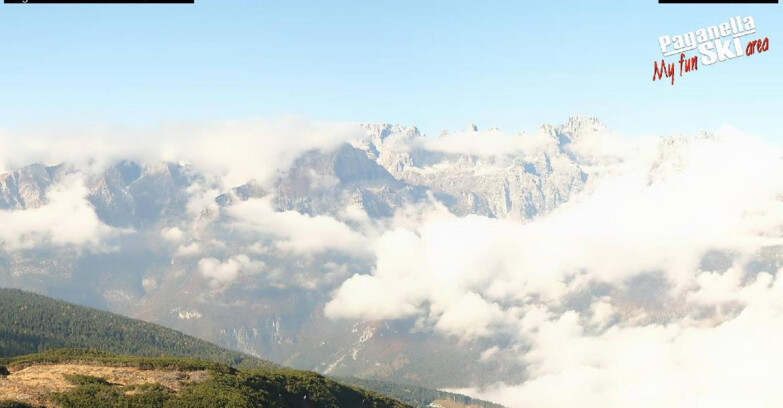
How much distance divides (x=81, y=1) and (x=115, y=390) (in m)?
109

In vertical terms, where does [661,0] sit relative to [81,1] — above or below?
above

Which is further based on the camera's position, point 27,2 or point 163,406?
point 163,406

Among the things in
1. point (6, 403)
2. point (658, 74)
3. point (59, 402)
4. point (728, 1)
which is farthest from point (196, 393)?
point (728, 1)

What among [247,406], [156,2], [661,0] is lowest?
[247,406]

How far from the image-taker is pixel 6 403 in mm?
158375

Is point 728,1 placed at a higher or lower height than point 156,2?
higher

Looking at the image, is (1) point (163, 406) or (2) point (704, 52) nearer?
(2) point (704, 52)

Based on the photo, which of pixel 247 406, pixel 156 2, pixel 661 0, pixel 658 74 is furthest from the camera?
pixel 247 406

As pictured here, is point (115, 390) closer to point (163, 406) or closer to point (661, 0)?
point (163, 406)

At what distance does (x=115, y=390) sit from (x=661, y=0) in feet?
495

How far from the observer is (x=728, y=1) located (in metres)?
127

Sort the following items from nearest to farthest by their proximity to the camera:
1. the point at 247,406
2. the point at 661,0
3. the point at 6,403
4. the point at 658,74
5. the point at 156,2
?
the point at 156,2 < the point at 661,0 < the point at 6,403 < the point at 658,74 < the point at 247,406

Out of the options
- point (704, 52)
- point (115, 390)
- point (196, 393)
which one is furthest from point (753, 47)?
point (115, 390)

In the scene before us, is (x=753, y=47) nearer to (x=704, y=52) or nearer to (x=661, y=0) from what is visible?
(x=704, y=52)
